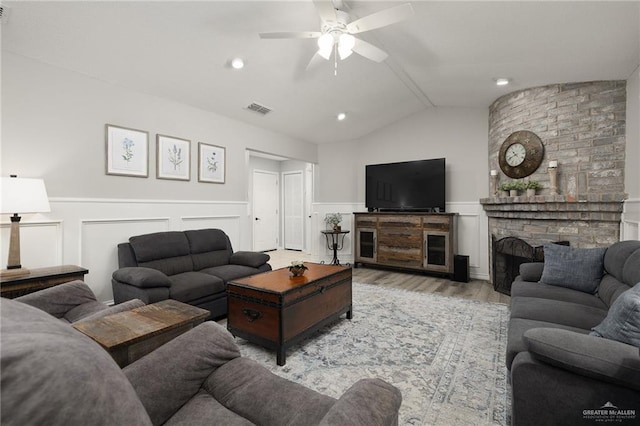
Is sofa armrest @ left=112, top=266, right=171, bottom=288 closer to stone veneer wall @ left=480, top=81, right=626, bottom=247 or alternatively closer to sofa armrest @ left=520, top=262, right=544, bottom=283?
sofa armrest @ left=520, top=262, right=544, bottom=283

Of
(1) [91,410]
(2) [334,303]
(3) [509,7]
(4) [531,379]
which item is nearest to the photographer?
(1) [91,410]

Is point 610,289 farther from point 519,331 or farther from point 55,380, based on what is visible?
point 55,380

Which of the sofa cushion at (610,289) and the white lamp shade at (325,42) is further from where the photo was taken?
the white lamp shade at (325,42)

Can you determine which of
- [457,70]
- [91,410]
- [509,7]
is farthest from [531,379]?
[457,70]

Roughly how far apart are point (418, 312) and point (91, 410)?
329 centimetres

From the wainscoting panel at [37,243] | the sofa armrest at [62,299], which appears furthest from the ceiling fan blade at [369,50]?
the wainscoting panel at [37,243]

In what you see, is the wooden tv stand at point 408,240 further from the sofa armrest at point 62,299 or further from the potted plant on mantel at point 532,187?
the sofa armrest at point 62,299

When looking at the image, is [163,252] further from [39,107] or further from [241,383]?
[241,383]

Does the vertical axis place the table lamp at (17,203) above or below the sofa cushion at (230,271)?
above

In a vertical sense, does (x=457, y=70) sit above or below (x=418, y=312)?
above

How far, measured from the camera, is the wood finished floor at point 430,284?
4090mm

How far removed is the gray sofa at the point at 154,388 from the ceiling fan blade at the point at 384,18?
2.29 metres

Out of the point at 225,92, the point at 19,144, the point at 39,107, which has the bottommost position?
the point at 19,144

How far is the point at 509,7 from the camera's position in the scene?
99.2 inches
